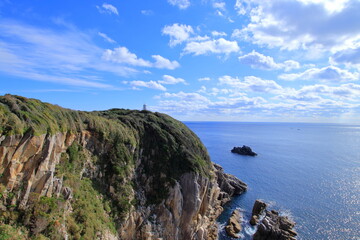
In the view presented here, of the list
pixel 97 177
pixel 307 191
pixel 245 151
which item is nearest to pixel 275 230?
pixel 307 191

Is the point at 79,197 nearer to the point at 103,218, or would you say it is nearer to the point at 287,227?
the point at 103,218

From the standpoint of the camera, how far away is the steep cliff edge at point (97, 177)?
18.1 m

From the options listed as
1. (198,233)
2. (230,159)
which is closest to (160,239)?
(198,233)

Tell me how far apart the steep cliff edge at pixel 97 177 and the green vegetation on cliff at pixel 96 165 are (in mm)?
82

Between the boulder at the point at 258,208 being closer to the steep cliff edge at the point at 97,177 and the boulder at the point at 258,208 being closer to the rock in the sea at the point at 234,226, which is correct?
the rock in the sea at the point at 234,226

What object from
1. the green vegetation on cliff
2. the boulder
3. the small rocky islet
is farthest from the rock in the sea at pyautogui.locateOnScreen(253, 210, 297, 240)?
the green vegetation on cliff

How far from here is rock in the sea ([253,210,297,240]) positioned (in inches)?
1438

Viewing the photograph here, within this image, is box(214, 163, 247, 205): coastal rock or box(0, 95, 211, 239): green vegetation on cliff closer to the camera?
box(0, 95, 211, 239): green vegetation on cliff

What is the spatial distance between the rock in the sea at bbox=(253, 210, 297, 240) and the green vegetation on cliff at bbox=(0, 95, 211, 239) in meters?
14.8

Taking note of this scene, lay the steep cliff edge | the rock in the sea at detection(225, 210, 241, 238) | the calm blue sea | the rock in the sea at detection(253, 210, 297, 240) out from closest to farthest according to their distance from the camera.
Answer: the steep cliff edge → the rock in the sea at detection(253, 210, 297, 240) → the rock in the sea at detection(225, 210, 241, 238) → the calm blue sea

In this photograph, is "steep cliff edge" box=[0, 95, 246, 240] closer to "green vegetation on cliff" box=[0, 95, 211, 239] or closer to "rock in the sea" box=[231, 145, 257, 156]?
"green vegetation on cliff" box=[0, 95, 211, 239]

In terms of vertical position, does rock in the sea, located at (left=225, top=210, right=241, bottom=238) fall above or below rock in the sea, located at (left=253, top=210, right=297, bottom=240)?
below

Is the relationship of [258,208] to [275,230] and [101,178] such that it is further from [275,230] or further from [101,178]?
[101,178]

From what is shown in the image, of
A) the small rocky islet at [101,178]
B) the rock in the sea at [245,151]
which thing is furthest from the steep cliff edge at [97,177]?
the rock in the sea at [245,151]
